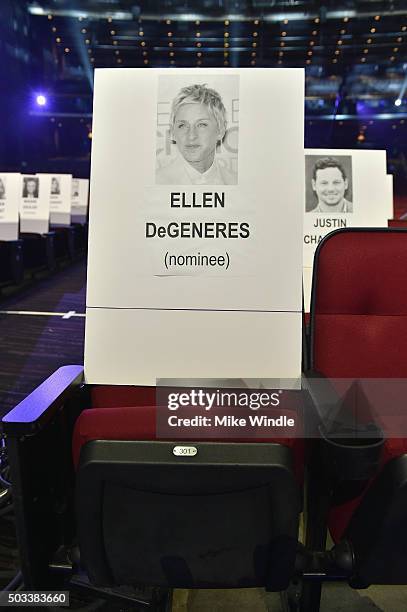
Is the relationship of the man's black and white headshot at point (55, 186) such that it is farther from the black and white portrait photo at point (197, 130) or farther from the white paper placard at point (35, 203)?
the black and white portrait photo at point (197, 130)

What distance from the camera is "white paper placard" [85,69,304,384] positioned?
1.13m

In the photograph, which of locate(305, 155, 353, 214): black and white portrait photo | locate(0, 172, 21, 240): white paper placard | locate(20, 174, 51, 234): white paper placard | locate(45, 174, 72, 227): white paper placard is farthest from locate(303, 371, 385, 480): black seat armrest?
locate(45, 174, 72, 227): white paper placard

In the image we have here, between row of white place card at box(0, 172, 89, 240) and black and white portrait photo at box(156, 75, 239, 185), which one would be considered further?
row of white place card at box(0, 172, 89, 240)

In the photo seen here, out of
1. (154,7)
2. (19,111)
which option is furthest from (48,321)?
(154,7)

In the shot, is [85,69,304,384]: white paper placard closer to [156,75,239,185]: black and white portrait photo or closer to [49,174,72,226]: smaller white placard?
[156,75,239,185]: black and white portrait photo

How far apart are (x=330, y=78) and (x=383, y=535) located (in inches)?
715

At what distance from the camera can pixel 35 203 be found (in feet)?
22.2

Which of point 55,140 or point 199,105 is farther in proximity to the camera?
point 55,140

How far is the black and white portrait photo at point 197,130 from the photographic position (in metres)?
1.13

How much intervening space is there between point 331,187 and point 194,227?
1.49 meters

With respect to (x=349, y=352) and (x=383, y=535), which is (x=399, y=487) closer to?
(x=383, y=535)

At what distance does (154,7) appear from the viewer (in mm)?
14094

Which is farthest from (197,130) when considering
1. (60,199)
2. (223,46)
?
(223,46)

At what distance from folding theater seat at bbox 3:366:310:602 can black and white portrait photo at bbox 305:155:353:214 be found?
1.70m
